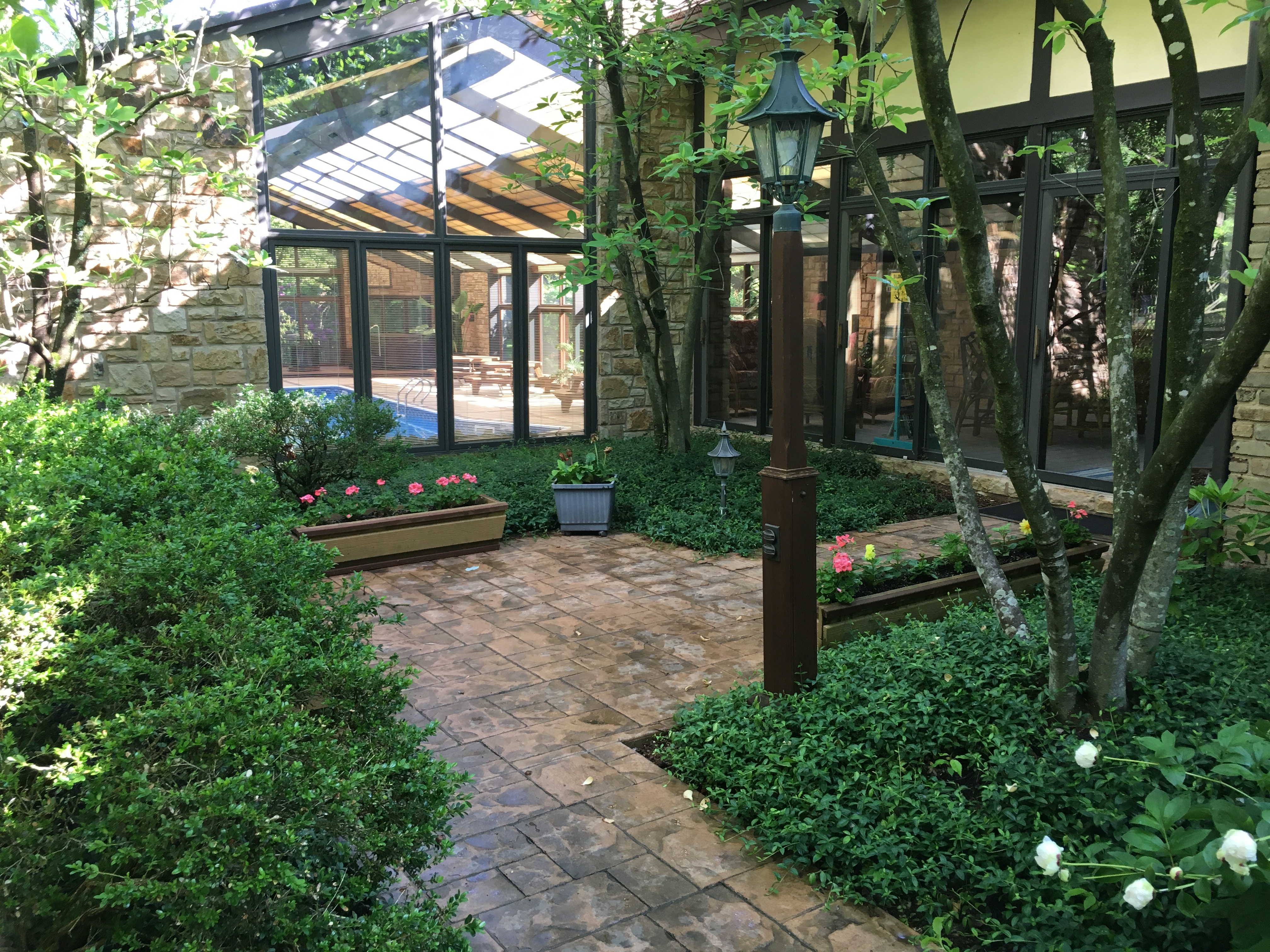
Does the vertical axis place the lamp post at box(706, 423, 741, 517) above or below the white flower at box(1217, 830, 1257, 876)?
above

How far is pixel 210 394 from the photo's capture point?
8.78m

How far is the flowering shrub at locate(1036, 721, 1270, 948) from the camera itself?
2016 millimetres

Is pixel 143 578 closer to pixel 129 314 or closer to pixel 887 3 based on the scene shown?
pixel 129 314

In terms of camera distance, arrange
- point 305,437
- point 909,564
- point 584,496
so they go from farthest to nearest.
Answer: point 584,496, point 305,437, point 909,564

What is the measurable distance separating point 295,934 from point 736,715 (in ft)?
7.97

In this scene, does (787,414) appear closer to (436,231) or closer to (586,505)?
(586,505)

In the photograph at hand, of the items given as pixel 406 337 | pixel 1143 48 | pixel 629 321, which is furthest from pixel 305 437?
pixel 1143 48

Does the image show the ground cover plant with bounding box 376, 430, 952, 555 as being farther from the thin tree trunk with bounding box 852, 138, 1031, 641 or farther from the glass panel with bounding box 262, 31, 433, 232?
the thin tree trunk with bounding box 852, 138, 1031, 641

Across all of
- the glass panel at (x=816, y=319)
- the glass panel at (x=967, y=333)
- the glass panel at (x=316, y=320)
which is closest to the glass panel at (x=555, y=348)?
the glass panel at (x=316, y=320)

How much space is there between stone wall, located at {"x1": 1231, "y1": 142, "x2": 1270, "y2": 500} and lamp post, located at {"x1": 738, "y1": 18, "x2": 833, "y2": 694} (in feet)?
11.1

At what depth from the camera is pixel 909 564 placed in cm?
520

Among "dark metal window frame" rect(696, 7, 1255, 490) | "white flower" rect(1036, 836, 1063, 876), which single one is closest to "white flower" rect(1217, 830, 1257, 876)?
"white flower" rect(1036, 836, 1063, 876)

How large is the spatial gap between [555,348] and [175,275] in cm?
398

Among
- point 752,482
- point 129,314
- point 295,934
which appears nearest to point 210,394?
point 129,314
